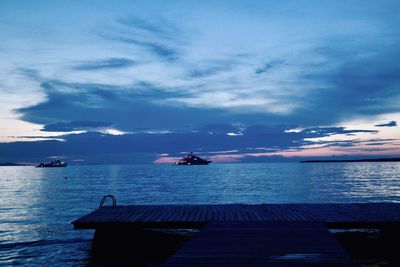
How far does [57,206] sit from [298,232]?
31122 millimetres

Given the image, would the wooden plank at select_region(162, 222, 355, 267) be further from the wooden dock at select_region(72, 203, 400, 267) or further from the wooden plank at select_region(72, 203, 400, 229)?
the wooden plank at select_region(72, 203, 400, 229)

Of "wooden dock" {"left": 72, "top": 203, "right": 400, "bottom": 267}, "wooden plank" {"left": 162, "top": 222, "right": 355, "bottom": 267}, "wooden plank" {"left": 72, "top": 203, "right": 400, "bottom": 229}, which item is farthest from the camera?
"wooden plank" {"left": 72, "top": 203, "right": 400, "bottom": 229}

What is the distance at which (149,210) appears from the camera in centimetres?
1764

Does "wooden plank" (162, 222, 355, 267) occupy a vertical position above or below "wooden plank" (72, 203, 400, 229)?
above

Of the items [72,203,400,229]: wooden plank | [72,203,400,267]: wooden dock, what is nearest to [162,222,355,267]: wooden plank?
[72,203,400,267]: wooden dock

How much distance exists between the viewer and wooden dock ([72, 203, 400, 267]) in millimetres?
7785

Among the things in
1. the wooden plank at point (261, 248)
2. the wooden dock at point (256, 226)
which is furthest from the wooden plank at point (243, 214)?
the wooden plank at point (261, 248)

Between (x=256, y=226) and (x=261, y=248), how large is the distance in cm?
365

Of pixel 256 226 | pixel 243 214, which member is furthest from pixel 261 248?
pixel 243 214

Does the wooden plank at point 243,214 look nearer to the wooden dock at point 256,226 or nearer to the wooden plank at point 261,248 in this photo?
the wooden dock at point 256,226

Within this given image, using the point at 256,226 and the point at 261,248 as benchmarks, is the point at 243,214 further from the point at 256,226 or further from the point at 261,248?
the point at 261,248

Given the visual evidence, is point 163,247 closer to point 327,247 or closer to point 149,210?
point 149,210

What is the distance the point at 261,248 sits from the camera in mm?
8805

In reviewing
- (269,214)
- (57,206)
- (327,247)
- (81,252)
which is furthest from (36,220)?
(327,247)
